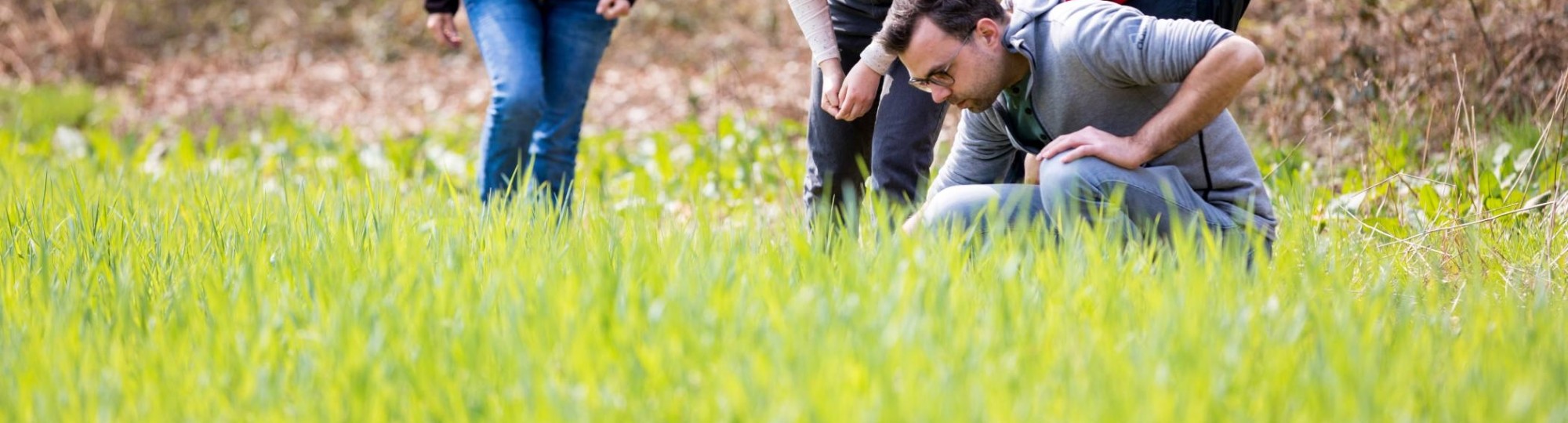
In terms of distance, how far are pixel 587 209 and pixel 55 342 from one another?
1219 millimetres

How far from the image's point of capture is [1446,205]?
339 cm

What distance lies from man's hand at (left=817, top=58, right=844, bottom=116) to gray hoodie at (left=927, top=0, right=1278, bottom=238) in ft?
1.22

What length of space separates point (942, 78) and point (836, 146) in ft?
2.02

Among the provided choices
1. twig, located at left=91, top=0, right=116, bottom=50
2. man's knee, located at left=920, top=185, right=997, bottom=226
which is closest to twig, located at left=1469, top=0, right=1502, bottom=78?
man's knee, located at left=920, top=185, right=997, bottom=226

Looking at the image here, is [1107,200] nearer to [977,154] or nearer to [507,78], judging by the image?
[977,154]

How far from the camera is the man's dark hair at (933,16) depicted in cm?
251

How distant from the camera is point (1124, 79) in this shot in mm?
2506

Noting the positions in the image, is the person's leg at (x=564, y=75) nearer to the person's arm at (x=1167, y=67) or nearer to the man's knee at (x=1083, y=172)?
the man's knee at (x=1083, y=172)

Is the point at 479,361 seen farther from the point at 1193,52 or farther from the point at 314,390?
the point at 1193,52

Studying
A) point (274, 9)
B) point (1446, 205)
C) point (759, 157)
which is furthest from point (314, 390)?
point (274, 9)

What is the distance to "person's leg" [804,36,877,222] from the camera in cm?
315

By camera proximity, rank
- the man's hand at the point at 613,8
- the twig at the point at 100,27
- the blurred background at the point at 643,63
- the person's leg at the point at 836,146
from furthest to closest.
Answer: the twig at the point at 100,27
the blurred background at the point at 643,63
the man's hand at the point at 613,8
the person's leg at the point at 836,146

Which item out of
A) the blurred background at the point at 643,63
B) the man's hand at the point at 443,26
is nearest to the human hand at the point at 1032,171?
the blurred background at the point at 643,63

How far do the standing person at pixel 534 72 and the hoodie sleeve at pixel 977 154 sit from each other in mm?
1210
